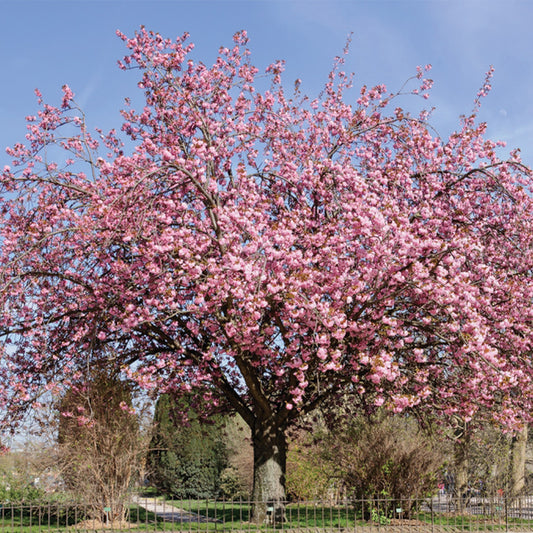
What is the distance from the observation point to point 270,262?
11906 mm

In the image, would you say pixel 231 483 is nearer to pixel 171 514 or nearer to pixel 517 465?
pixel 171 514

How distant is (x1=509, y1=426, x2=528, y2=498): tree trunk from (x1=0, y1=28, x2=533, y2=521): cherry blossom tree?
3.01m

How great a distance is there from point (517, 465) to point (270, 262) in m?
10.2

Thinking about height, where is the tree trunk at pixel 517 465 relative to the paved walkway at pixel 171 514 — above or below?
above

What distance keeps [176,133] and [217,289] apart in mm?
4344

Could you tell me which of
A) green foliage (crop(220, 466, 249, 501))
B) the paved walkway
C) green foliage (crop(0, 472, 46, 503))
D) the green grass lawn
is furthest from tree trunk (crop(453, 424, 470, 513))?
green foliage (crop(220, 466, 249, 501))

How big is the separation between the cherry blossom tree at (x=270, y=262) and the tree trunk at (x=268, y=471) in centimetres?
4

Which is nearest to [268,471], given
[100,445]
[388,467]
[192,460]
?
[388,467]

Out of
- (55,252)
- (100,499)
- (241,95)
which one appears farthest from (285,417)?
(241,95)

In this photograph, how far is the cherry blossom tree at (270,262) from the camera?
1173 cm

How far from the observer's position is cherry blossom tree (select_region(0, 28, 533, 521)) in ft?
38.5

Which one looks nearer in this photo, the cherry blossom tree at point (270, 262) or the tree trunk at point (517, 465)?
the cherry blossom tree at point (270, 262)

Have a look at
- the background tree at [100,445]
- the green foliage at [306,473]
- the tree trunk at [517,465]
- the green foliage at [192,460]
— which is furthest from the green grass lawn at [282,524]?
the green foliage at [192,460]

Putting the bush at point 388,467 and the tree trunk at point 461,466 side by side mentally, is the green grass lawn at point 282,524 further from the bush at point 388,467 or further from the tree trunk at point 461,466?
the tree trunk at point 461,466
